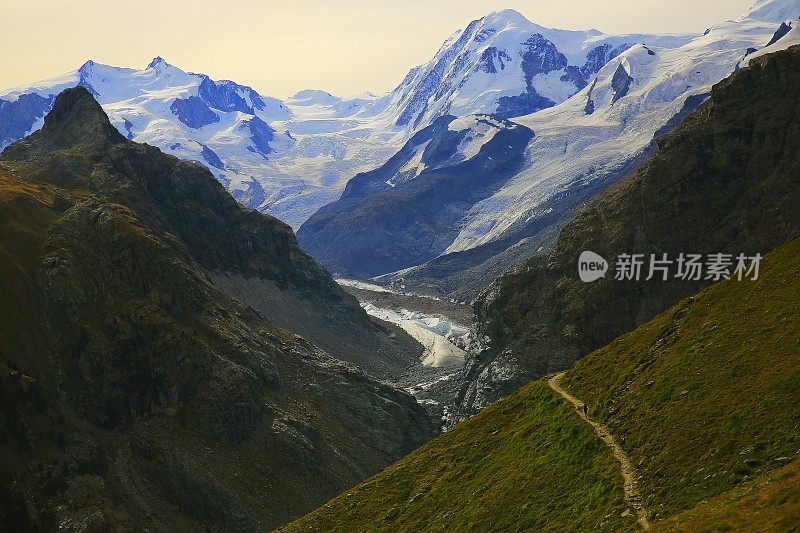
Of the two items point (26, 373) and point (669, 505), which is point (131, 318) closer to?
point (26, 373)

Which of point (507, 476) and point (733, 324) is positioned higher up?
point (733, 324)

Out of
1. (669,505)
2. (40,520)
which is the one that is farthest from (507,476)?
(40,520)

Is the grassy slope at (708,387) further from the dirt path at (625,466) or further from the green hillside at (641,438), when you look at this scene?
the dirt path at (625,466)

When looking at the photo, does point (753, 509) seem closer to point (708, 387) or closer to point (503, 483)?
point (708, 387)

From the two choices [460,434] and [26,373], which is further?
[26,373]

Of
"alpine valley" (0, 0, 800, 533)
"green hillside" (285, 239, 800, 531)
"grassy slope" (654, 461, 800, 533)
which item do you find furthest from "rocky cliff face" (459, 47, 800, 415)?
"grassy slope" (654, 461, 800, 533)

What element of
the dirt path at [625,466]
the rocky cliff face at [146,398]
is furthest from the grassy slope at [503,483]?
the rocky cliff face at [146,398]

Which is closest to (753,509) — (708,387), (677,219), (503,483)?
(708,387)
